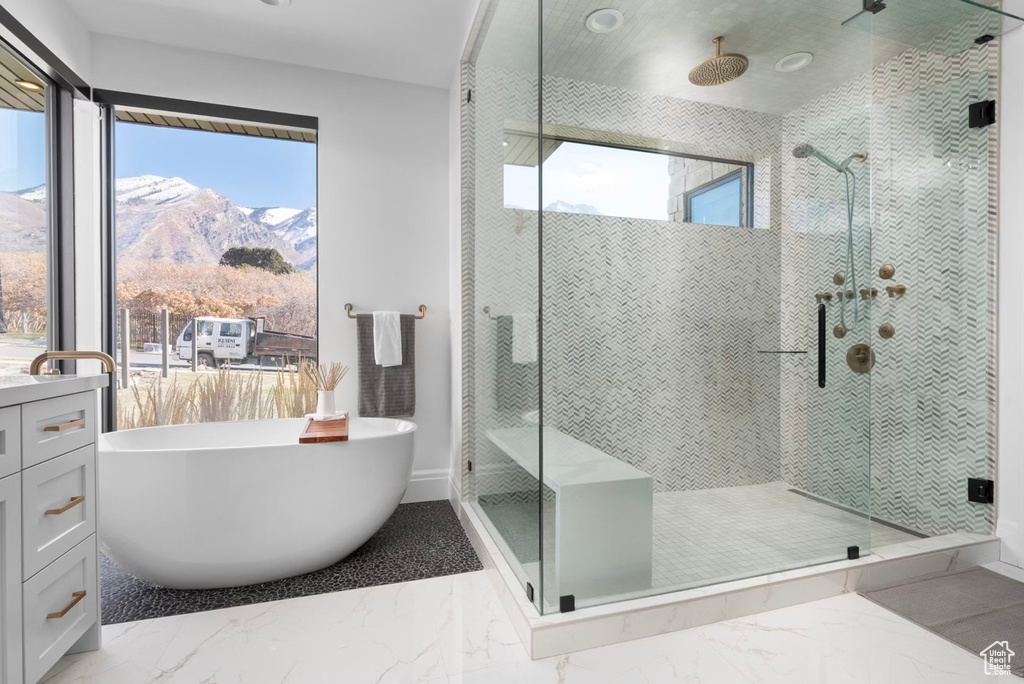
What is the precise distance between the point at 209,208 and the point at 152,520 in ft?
6.01

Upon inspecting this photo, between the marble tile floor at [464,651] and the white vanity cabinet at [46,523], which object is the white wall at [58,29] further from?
the marble tile floor at [464,651]

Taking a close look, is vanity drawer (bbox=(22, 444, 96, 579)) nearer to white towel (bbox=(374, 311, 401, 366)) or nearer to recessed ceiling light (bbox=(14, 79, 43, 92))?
white towel (bbox=(374, 311, 401, 366))

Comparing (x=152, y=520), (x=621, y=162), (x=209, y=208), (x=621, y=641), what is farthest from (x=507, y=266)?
(x=209, y=208)

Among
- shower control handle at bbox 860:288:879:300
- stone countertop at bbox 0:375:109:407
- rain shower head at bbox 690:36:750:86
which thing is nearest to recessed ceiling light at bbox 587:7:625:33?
rain shower head at bbox 690:36:750:86

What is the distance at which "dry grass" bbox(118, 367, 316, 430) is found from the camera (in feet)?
9.32

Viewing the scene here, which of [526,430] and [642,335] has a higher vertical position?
[642,335]

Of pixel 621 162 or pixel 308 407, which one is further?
pixel 308 407

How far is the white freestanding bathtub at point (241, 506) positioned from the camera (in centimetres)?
182

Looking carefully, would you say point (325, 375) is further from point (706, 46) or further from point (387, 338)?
point (706, 46)

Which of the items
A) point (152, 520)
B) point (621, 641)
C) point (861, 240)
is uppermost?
point (861, 240)

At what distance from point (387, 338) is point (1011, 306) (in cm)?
289

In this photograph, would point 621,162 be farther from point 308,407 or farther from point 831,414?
point 308,407

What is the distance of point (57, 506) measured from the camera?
1.44m

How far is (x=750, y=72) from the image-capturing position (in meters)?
1.98
